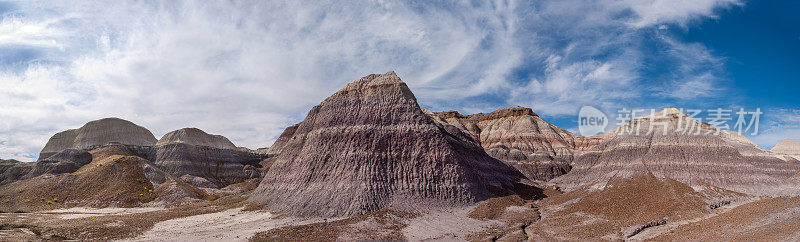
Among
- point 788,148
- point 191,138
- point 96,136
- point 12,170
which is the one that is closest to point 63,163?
point 12,170

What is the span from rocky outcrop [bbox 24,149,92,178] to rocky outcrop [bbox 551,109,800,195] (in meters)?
72.9

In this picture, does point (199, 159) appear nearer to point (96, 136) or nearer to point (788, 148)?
point (96, 136)

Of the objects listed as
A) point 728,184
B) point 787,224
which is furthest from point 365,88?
point 728,184

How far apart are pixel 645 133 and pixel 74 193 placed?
7136 centimetres

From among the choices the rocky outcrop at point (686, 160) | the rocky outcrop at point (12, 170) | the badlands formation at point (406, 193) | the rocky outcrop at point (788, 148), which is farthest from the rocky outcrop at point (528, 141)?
the rocky outcrop at point (788, 148)

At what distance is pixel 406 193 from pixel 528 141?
2279 inches

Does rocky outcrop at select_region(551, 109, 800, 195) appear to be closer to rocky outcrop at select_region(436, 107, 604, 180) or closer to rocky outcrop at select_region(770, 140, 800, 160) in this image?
rocky outcrop at select_region(436, 107, 604, 180)

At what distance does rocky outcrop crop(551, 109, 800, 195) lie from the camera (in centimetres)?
3772

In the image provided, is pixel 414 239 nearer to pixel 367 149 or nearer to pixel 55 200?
pixel 367 149

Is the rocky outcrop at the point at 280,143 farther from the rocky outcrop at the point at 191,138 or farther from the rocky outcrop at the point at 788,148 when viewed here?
the rocky outcrop at the point at 788,148

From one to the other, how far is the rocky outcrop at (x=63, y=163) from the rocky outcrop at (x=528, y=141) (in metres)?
65.3

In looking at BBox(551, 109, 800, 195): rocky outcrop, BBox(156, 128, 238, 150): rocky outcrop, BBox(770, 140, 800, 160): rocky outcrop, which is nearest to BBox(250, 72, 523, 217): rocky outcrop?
BBox(551, 109, 800, 195): rocky outcrop

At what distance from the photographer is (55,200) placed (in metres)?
38.3

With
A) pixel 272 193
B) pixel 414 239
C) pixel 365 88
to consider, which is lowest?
pixel 414 239
